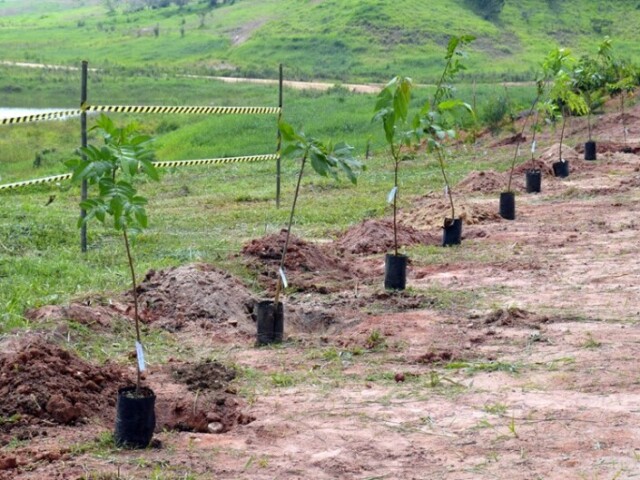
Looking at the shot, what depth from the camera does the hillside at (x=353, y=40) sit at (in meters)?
53.6

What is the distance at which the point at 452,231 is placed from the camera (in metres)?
11.9

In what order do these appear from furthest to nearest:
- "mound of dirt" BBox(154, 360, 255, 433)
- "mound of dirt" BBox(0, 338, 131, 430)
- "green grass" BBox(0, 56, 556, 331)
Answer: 1. "green grass" BBox(0, 56, 556, 331)
2. "mound of dirt" BBox(154, 360, 255, 433)
3. "mound of dirt" BBox(0, 338, 131, 430)

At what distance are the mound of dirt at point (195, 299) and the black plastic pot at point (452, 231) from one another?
317cm

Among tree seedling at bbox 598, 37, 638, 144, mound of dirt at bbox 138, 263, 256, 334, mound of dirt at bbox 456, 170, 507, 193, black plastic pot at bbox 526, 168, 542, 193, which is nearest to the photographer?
mound of dirt at bbox 138, 263, 256, 334

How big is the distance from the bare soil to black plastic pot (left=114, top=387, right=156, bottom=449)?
84mm

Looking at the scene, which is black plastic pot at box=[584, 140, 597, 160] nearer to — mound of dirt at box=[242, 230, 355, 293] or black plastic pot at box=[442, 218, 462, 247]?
black plastic pot at box=[442, 218, 462, 247]

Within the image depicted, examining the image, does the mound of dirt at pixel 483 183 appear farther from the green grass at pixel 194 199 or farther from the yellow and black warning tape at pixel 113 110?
the yellow and black warning tape at pixel 113 110

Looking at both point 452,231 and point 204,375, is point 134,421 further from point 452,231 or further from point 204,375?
point 452,231

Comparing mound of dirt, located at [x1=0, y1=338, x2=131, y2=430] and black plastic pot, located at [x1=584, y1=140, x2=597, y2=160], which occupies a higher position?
mound of dirt, located at [x1=0, y1=338, x2=131, y2=430]

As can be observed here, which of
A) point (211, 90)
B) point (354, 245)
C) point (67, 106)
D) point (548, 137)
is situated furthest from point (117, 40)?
point (354, 245)

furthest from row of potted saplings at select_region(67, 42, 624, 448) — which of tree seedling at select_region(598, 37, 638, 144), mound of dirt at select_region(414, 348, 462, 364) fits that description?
tree seedling at select_region(598, 37, 638, 144)

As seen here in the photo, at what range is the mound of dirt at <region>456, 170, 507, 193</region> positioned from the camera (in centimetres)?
1653

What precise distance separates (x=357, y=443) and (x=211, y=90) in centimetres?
3624

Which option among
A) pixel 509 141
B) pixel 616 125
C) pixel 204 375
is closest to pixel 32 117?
pixel 204 375
